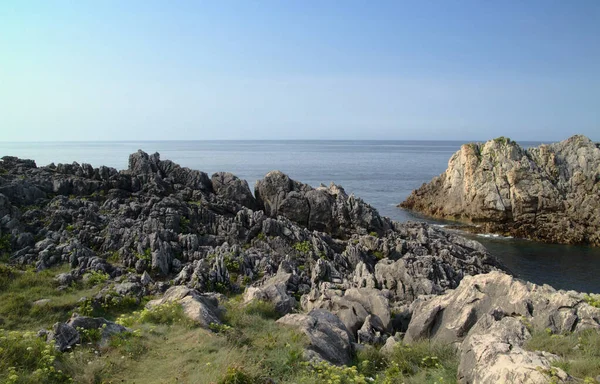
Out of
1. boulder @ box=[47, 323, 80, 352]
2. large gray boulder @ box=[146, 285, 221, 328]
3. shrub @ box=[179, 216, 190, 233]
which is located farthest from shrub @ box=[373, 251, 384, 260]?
boulder @ box=[47, 323, 80, 352]

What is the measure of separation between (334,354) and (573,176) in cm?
6946

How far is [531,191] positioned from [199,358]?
223 feet

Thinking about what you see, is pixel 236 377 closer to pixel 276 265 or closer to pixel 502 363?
pixel 502 363

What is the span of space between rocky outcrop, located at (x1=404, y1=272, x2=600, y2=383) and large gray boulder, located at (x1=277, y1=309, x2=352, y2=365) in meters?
2.64

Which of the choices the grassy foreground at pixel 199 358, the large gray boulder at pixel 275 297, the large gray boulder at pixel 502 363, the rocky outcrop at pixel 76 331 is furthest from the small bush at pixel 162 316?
the large gray boulder at pixel 502 363

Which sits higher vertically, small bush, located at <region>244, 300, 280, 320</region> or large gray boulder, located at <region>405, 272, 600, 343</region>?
large gray boulder, located at <region>405, 272, 600, 343</region>

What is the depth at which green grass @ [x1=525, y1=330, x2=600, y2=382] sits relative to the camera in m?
9.61

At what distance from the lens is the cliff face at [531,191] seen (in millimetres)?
62688

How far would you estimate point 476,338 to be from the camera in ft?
38.0

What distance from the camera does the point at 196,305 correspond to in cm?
1650

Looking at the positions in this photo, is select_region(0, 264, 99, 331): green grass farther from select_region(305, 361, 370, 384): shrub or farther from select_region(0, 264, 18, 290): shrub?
select_region(305, 361, 370, 384): shrub

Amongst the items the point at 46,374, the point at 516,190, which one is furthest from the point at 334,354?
the point at 516,190

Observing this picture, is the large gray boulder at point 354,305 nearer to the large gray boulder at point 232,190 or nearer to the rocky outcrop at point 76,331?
the rocky outcrop at point 76,331


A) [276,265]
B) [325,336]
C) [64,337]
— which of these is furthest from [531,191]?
[64,337]
